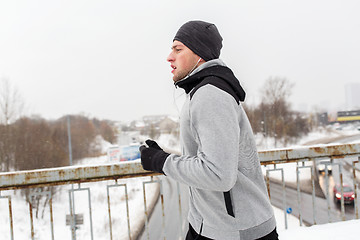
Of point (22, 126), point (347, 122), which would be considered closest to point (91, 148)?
point (22, 126)

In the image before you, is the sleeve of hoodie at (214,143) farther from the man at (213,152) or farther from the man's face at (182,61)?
the man's face at (182,61)

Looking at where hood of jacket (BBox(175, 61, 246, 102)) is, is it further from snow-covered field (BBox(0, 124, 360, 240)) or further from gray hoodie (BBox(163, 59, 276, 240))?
snow-covered field (BBox(0, 124, 360, 240))

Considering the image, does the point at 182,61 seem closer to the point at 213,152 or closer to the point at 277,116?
the point at 213,152

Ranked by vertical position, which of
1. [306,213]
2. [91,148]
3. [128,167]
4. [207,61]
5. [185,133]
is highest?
[207,61]

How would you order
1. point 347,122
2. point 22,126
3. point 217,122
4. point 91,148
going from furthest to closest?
1. point 91,148
2. point 22,126
3. point 347,122
4. point 217,122

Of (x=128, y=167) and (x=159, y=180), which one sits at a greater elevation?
(x=128, y=167)

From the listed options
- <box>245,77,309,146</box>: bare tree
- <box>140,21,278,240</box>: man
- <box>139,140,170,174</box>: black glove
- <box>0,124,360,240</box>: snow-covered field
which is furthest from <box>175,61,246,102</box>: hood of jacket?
<box>245,77,309,146</box>: bare tree

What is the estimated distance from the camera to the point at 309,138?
1105 inches

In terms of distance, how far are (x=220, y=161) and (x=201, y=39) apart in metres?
0.53

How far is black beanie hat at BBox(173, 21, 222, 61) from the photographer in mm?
1113

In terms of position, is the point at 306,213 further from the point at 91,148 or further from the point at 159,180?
the point at 91,148

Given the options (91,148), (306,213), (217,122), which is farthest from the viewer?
(91,148)

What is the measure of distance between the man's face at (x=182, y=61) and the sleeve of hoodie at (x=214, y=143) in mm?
194

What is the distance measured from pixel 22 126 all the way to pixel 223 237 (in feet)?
102
